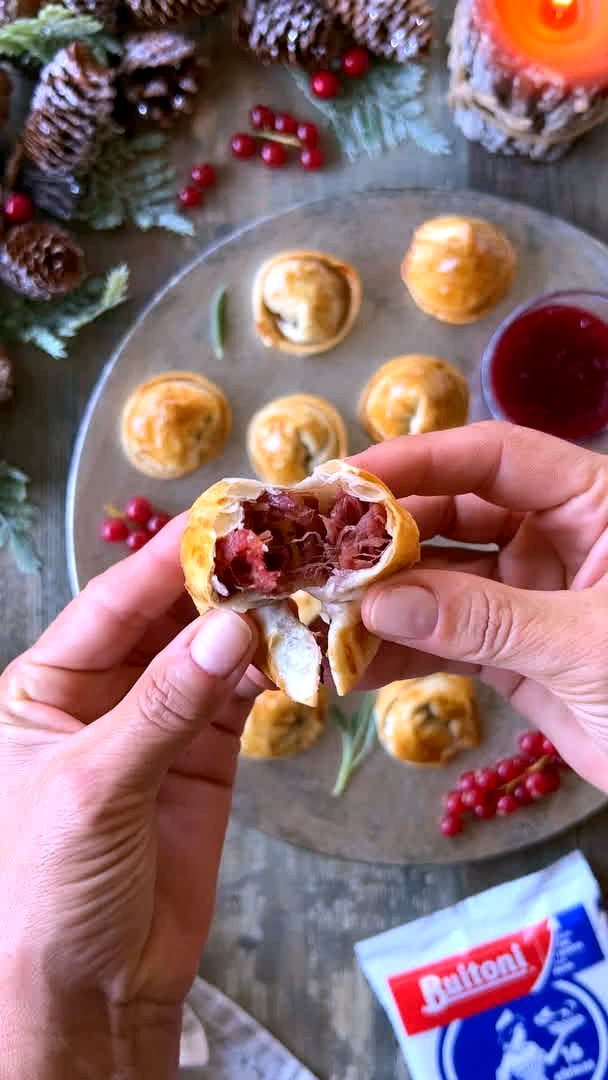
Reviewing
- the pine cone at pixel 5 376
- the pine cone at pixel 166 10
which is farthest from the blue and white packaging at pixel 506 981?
the pine cone at pixel 166 10

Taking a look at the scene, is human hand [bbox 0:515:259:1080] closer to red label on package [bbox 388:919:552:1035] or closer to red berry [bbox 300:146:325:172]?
red label on package [bbox 388:919:552:1035]

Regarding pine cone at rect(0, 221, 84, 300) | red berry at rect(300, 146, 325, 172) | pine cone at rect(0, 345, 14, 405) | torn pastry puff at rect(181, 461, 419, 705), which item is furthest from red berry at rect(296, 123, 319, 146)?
torn pastry puff at rect(181, 461, 419, 705)

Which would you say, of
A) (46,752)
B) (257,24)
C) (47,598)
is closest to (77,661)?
(46,752)

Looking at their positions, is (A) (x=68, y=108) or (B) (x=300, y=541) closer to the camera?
→ (B) (x=300, y=541)

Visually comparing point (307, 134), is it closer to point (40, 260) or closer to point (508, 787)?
point (40, 260)

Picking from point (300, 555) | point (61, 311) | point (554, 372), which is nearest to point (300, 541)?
point (300, 555)
